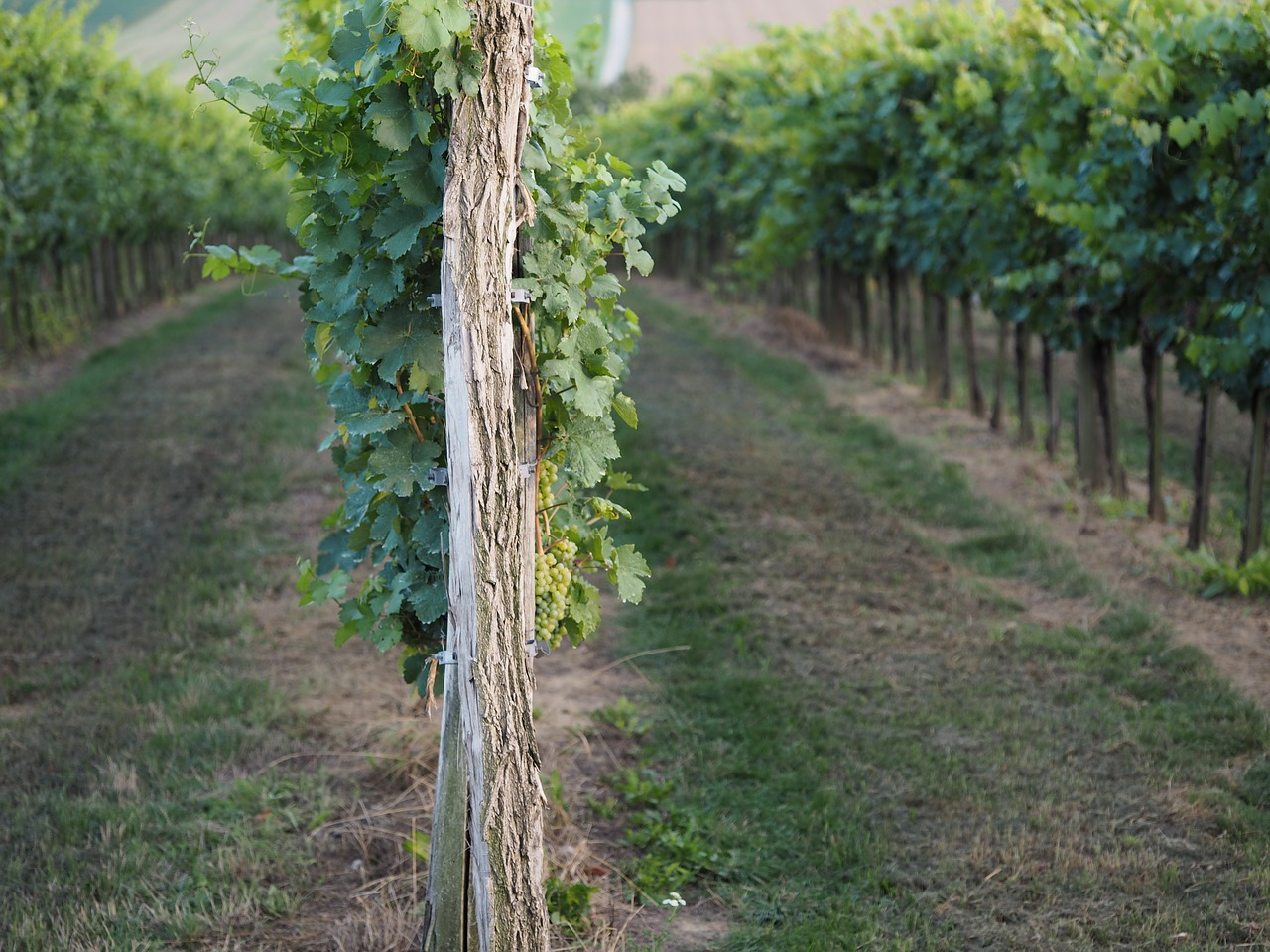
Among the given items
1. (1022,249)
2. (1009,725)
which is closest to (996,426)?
(1022,249)

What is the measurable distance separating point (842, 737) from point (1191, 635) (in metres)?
2.15

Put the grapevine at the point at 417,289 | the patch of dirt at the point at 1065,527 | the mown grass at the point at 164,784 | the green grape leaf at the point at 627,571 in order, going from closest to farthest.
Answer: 1. the grapevine at the point at 417,289
2. the mown grass at the point at 164,784
3. the green grape leaf at the point at 627,571
4. the patch of dirt at the point at 1065,527

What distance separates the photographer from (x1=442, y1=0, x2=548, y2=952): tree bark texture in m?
2.83

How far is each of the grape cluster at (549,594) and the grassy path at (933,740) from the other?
40.6 inches

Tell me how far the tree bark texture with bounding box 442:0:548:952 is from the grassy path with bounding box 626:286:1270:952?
3.07ft

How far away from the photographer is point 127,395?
38.8 feet

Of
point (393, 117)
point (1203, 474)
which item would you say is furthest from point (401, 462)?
point (1203, 474)

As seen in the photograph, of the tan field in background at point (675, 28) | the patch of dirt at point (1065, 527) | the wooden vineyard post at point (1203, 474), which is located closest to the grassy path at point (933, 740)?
the patch of dirt at point (1065, 527)

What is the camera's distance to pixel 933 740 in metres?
4.69

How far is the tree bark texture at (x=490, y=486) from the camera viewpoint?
283 cm

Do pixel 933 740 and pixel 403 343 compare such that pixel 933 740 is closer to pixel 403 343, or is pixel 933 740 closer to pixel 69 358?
pixel 403 343

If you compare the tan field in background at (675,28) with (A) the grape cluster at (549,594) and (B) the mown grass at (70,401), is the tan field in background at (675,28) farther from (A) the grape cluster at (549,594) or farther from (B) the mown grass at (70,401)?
(A) the grape cluster at (549,594)

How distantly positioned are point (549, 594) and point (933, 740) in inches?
78.2

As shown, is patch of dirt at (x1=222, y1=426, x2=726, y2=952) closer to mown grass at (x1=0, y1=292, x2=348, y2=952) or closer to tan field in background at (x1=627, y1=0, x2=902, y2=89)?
mown grass at (x1=0, y1=292, x2=348, y2=952)
